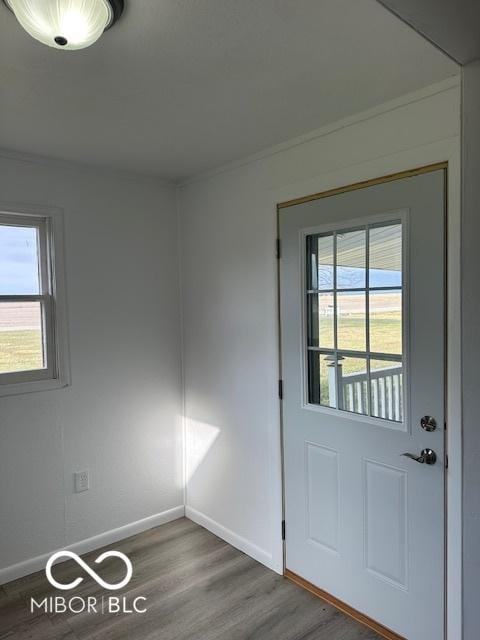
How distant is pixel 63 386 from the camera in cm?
277

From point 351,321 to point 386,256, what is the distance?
35cm

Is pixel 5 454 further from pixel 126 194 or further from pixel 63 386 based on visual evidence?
pixel 126 194

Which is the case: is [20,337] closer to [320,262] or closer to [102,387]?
[102,387]

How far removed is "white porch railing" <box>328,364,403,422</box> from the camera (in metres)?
2.03

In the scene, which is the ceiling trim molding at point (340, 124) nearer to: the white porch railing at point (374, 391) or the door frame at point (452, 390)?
the door frame at point (452, 390)

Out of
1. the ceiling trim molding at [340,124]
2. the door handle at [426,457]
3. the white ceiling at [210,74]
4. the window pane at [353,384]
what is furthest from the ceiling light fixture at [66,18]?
the door handle at [426,457]

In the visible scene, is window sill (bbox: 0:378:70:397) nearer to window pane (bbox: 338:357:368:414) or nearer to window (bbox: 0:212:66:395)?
window (bbox: 0:212:66:395)

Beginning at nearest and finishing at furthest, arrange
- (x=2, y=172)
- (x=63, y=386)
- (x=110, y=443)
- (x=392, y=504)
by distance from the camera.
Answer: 1. (x=392, y=504)
2. (x=2, y=172)
3. (x=63, y=386)
4. (x=110, y=443)

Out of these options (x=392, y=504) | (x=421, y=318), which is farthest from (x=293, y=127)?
(x=392, y=504)

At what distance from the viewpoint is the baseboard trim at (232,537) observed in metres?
2.70

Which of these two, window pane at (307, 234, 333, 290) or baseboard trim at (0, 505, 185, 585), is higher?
window pane at (307, 234, 333, 290)

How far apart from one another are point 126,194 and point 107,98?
1.15m

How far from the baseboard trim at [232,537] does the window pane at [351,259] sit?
1675 millimetres

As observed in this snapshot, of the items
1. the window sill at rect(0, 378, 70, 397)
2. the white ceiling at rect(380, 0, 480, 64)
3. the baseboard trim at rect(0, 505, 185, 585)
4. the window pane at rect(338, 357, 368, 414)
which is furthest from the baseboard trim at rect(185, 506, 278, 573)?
the white ceiling at rect(380, 0, 480, 64)
